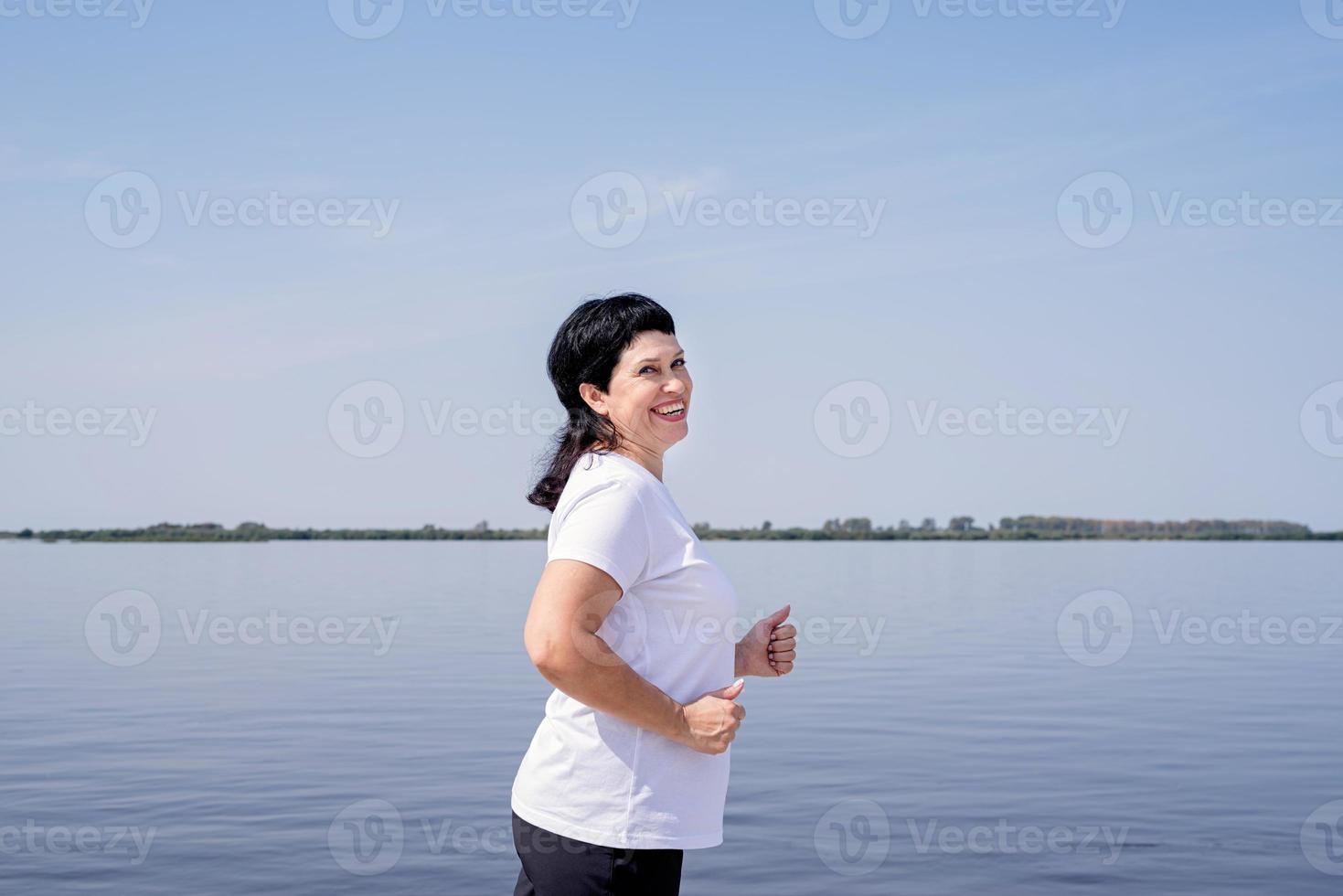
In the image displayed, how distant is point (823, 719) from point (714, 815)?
32.7ft

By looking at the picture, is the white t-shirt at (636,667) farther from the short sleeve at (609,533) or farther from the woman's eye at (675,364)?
the woman's eye at (675,364)

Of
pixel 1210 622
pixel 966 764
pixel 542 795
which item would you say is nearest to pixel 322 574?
pixel 1210 622

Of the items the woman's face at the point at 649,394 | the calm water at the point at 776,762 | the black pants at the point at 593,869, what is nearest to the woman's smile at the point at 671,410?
the woman's face at the point at 649,394

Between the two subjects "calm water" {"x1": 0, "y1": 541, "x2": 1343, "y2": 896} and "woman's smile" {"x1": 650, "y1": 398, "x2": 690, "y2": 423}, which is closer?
"woman's smile" {"x1": 650, "y1": 398, "x2": 690, "y2": 423}

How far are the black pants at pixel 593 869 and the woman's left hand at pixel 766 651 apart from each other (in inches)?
21.1

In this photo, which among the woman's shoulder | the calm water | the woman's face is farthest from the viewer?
the calm water

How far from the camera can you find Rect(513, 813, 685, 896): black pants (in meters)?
2.29

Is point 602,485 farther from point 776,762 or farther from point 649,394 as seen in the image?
point 776,762

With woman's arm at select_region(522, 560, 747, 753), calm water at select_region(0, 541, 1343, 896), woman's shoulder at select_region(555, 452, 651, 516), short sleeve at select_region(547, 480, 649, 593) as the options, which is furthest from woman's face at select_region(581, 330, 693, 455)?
calm water at select_region(0, 541, 1343, 896)

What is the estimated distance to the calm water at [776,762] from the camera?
23.3 ft

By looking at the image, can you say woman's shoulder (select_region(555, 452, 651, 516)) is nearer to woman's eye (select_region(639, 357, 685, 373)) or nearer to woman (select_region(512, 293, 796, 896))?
woman (select_region(512, 293, 796, 896))

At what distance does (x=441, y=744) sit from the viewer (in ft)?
35.2

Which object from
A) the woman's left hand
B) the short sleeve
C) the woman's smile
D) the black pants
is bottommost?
the black pants

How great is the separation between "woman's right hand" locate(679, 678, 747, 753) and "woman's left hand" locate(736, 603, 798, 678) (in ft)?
1.49
